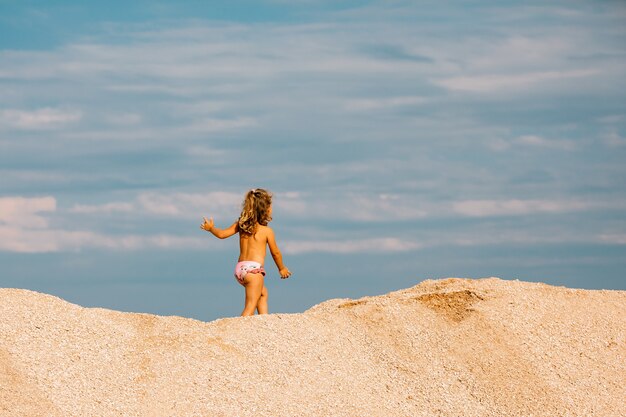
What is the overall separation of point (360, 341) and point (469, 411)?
5.40 ft

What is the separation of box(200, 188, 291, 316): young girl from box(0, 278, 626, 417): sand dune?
0.98 m

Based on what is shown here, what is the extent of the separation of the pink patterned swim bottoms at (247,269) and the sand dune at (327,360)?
1047mm

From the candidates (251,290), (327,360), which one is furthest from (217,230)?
(327,360)

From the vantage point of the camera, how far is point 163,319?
11.4 m

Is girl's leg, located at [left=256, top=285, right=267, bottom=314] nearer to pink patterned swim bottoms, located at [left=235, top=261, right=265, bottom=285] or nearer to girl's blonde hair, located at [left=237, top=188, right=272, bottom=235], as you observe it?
pink patterned swim bottoms, located at [left=235, top=261, right=265, bottom=285]

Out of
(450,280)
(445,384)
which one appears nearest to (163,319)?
(445,384)

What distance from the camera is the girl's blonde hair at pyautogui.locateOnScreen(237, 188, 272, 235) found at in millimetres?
12633

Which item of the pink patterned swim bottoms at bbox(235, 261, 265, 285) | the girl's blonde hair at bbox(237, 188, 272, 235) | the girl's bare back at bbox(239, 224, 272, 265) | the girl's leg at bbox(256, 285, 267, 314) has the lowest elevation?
the girl's leg at bbox(256, 285, 267, 314)

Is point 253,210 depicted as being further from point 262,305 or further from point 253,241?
point 262,305

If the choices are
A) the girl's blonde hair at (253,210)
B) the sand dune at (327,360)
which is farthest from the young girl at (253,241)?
the sand dune at (327,360)

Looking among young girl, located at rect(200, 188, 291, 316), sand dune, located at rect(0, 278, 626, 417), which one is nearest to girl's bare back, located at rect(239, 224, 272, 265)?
young girl, located at rect(200, 188, 291, 316)

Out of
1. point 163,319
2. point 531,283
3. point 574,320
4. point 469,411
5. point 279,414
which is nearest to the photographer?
point 279,414

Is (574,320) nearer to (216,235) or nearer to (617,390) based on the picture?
(617,390)

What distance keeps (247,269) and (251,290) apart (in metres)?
→ 0.29
